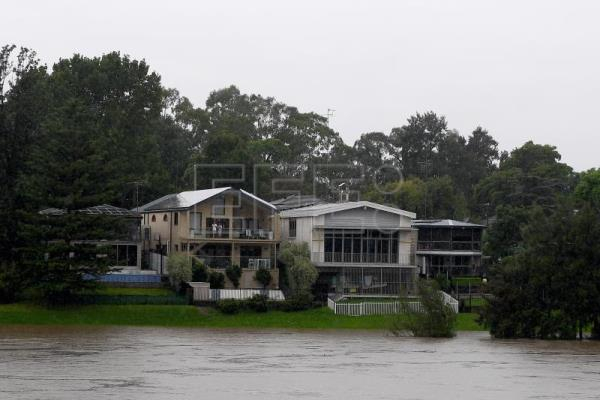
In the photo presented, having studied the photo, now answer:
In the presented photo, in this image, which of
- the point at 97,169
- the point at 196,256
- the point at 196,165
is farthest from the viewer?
the point at 196,165

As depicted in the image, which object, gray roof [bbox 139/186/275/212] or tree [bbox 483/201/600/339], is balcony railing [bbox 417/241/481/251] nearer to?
gray roof [bbox 139/186/275/212]

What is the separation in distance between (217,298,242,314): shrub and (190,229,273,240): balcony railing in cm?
868

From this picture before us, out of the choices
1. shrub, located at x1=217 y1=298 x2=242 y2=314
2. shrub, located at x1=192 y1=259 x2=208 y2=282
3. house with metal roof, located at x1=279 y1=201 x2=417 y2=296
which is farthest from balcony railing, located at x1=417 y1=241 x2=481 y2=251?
shrub, located at x1=217 y1=298 x2=242 y2=314

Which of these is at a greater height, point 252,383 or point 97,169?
point 97,169

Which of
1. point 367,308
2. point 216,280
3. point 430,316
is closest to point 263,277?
point 216,280

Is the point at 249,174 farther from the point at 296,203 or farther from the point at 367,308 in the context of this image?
the point at 367,308

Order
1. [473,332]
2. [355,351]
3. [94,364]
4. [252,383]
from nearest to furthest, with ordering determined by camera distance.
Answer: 1. [252,383]
2. [94,364]
3. [355,351]
4. [473,332]

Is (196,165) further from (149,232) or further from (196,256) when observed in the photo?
(196,256)

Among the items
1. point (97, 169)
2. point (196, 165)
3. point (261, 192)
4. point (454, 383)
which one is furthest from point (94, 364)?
point (261, 192)

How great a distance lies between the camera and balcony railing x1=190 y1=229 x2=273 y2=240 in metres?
74.8

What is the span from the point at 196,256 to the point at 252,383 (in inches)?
1479

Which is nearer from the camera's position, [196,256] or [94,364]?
[94,364]

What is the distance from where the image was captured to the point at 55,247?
210 ft

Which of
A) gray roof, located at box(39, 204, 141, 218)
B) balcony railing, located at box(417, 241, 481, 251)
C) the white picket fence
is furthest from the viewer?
balcony railing, located at box(417, 241, 481, 251)
